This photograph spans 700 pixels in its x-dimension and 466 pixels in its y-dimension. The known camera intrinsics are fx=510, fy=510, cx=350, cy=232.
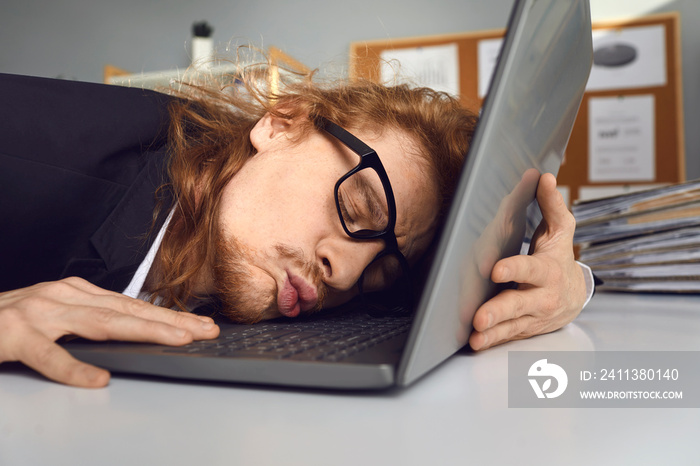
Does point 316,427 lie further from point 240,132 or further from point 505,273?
point 240,132

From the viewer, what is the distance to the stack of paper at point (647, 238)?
3.04 feet

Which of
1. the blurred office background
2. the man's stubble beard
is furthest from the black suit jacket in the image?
the blurred office background

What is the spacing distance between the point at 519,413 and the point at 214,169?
2.31 ft

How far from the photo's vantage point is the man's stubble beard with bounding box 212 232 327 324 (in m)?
0.68

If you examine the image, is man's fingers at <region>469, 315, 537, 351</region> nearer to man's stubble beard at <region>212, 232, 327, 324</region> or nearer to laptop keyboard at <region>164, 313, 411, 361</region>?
laptop keyboard at <region>164, 313, 411, 361</region>

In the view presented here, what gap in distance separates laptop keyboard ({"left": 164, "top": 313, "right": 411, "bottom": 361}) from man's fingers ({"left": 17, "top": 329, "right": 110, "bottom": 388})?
5 centimetres

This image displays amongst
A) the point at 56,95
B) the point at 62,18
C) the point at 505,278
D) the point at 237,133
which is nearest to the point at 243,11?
the point at 62,18

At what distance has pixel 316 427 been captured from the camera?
290 mm

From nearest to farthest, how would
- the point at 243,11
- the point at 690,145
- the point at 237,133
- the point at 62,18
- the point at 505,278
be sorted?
1. the point at 505,278
2. the point at 237,133
3. the point at 690,145
4. the point at 243,11
5. the point at 62,18

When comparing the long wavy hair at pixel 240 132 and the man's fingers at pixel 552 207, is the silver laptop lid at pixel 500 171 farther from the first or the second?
the long wavy hair at pixel 240 132

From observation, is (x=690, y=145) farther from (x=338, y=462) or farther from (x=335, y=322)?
(x=338, y=462)

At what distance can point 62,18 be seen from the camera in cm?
311

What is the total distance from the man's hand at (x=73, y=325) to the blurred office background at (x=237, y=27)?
188cm

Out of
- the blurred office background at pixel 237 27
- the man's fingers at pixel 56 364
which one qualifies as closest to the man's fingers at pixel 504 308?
the man's fingers at pixel 56 364
